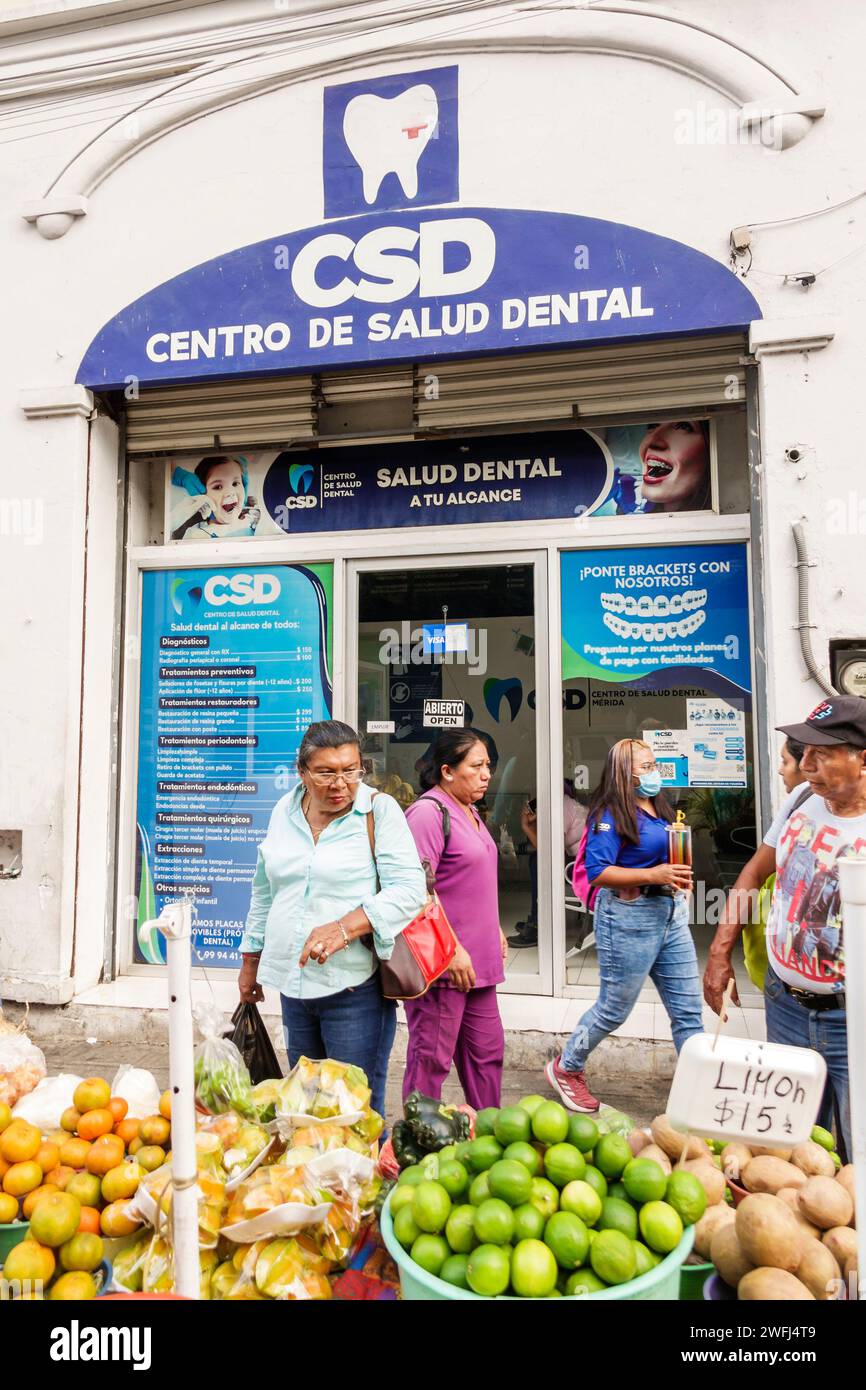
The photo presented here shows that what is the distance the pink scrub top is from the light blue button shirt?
365 millimetres

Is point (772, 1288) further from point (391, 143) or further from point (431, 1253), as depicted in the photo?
point (391, 143)

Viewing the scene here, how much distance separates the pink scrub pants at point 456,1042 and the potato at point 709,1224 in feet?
5.21

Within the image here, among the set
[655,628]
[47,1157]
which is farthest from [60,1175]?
[655,628]

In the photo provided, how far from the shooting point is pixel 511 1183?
1684 mm

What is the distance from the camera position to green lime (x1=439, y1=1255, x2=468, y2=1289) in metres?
1.60

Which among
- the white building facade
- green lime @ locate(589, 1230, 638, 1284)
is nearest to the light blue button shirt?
green lime @ locate(589, 1230, 638, 1284)

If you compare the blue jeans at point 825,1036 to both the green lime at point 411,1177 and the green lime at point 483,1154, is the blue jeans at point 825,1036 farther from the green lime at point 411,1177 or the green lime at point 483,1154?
the green lime at point 411,1177

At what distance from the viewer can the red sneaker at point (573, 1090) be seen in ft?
13.9

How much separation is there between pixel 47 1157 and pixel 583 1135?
4.48 feet

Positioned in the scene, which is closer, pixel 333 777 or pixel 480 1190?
pixel 480 1190

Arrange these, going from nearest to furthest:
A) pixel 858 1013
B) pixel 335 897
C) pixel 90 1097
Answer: pixel 858 1013 < pixel 90 1097 < pixel 335 897

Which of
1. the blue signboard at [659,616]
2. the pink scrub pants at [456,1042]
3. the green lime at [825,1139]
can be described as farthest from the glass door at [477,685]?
the green lime at [825,1139]

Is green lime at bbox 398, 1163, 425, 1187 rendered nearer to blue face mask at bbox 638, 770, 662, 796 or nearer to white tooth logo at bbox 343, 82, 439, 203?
blue face mask at bbox 638, 770, 662, 796
